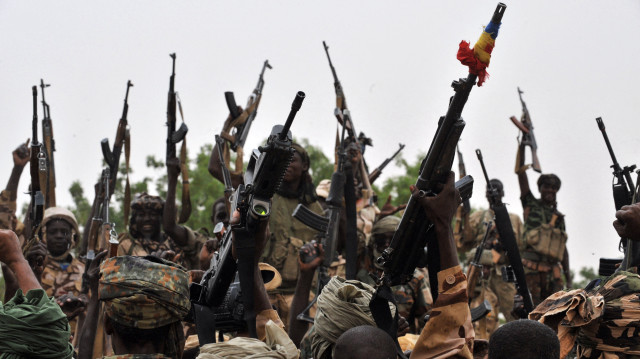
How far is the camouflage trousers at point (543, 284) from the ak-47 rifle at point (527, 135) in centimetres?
136

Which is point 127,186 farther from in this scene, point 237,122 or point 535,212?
point 535,212

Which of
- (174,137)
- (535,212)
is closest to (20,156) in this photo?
(174,137)

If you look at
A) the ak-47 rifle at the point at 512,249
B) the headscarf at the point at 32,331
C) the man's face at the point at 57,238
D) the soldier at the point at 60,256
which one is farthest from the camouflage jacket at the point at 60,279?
the headscarf at the point at 32,331

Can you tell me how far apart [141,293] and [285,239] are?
445 centimetres

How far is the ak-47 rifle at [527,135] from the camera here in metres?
9.75

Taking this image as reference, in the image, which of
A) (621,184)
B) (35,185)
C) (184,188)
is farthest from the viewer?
(184,188)

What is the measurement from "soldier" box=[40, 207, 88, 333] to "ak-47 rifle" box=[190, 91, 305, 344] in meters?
4.26

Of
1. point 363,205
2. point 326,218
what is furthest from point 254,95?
point 326,218

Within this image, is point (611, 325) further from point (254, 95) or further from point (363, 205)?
point (254, 95)

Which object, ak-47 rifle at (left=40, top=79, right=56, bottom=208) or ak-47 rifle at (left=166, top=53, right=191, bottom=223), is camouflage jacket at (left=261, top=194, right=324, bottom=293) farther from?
ak-47 rifle at (left=40, top=79, right=56, bottom=208)

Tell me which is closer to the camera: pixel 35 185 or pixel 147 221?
pixel 35 185

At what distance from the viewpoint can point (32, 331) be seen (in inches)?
135

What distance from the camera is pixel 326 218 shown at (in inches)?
283

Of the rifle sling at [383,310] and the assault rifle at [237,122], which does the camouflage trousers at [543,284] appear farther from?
the rifle sling at [383,310]
